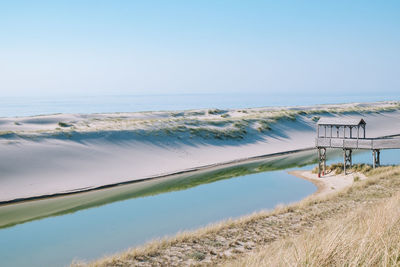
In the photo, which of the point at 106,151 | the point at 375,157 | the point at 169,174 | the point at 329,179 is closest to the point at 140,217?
the point at 169,174

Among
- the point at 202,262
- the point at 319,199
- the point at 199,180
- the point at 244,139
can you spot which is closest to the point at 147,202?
the point at 199,180

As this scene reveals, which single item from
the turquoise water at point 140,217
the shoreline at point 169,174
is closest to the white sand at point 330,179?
the turquoise water at point 140,217

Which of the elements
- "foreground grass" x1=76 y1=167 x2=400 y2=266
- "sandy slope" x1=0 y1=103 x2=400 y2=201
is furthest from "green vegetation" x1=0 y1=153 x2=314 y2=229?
"foreground grass" x1=76 y1=167 x2=400 y2=266

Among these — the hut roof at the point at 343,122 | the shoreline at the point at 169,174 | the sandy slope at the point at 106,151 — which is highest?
the hut roof at the point at 343,122

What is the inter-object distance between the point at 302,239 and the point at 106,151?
27.4 m

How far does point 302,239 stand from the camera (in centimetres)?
707

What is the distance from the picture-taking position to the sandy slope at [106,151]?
25.3 m

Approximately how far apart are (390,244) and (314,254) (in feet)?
3.22

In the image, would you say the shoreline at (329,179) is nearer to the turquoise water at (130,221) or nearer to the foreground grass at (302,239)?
the turquoise water at (130,221)

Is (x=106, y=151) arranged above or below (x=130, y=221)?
above

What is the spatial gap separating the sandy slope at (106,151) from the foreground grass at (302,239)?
13741 millimetres

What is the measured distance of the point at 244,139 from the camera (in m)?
43.8

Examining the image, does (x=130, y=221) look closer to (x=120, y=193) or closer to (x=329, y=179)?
(x=120, y=193)

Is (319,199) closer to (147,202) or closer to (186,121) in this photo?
(147,202)
